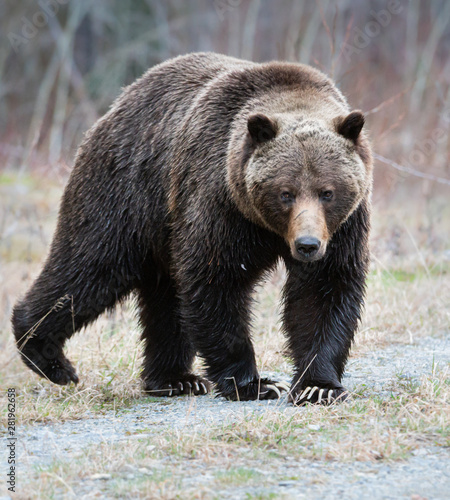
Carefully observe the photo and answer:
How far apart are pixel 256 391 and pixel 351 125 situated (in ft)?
5.64

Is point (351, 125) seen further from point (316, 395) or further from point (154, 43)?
point (154, 43)

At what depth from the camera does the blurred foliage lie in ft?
68.5

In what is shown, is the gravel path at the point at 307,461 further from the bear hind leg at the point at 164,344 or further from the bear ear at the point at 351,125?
the bear ear at the point at 351,125

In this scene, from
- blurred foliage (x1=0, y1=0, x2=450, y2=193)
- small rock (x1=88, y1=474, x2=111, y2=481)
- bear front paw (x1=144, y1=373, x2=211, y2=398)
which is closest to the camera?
small rock (x1=88, y1=474, x2=111, y2=481)

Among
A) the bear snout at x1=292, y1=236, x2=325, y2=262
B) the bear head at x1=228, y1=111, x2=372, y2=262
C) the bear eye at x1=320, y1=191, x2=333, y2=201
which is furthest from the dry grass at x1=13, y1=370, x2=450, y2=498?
the bear eye at x1=320, y1=191, x2=333, y2=201

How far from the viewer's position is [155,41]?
77.7ft

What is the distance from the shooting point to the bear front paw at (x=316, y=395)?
4727mm

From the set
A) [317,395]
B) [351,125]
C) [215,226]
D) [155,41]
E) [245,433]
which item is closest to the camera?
[245,433]

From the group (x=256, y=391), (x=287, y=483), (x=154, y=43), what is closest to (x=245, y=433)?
(x=287, y=483)

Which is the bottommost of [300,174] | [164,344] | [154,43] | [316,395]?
[164,344]

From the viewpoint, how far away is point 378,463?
3.56 meters

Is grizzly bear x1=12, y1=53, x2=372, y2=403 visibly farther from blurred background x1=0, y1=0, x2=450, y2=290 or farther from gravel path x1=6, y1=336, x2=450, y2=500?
blurred background x1=0, y1=0, x2=450, y2=290

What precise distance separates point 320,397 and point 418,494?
4.90ft

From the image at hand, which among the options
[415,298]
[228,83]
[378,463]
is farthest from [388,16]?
[378,463]
